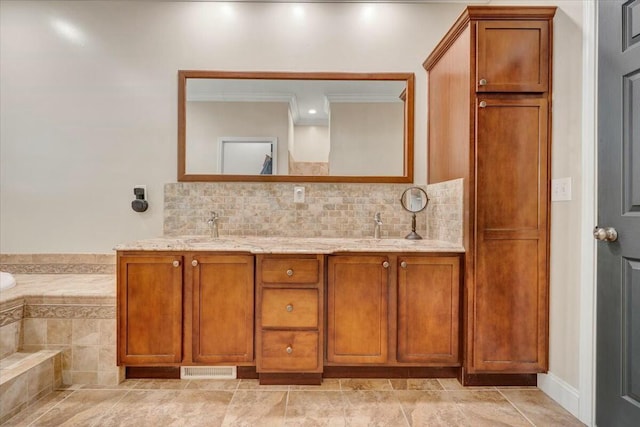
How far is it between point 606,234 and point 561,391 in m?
0.91

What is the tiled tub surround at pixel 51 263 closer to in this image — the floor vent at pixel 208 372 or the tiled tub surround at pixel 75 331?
the tiled tub surround at pixel 75 331

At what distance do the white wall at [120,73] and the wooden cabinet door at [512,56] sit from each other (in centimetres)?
68

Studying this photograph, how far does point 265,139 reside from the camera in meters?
2.54

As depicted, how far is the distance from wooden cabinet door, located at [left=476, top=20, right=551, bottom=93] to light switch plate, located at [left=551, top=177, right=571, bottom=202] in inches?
20.4

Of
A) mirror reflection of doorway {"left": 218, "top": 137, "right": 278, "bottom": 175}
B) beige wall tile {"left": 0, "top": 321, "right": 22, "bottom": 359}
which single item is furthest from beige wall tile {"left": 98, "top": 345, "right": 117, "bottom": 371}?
mirror reflection of doorway {"left": 218, "top": 137, "right": 278, "bottom": 175}

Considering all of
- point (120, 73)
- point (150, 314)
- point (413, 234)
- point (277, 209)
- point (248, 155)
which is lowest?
point (150, 314)

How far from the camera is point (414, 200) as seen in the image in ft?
8.24

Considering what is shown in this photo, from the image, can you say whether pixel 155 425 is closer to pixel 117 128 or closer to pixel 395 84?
pixel 117 128

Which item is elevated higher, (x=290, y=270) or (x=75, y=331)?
(x=290, y=270)

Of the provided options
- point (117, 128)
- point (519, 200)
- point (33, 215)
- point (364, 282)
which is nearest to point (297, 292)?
point (364, 282)

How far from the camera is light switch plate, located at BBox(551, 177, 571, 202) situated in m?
1.77

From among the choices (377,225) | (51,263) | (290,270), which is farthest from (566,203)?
(51,263)

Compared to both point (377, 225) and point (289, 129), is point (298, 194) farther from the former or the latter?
point (377, 225)

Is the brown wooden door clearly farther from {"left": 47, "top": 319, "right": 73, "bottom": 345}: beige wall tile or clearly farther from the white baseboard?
{"left": 47, "top": 319, "right": 73, "bottom": 345}: beige wall tile
